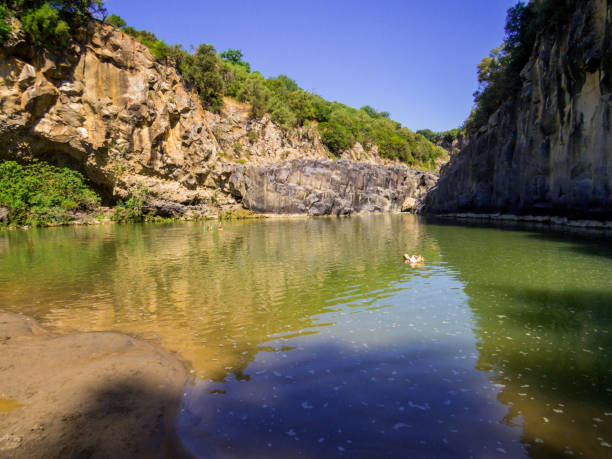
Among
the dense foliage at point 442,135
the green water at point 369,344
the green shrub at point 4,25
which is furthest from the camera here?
the dense foliage at point 442,135

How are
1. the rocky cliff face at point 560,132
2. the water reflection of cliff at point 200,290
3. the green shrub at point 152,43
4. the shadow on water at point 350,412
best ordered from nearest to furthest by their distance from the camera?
1. the shadow on water at point 350,412
2. the water reflection of cliff at point 200,290
3. the rocky cliff face at point 560,132
4. the green shrub at point 152,43

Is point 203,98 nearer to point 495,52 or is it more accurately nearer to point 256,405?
point 495,52

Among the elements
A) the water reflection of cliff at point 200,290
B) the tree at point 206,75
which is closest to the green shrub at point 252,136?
the tree at point 206,75

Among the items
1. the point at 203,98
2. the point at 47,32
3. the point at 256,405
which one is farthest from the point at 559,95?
the point at 203,98

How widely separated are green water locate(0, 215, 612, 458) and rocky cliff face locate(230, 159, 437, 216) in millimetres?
44304

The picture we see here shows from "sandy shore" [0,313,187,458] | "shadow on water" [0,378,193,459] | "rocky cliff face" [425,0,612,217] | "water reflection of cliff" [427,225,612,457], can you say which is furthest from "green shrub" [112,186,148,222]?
"shadow on water" [0,378,193,459]

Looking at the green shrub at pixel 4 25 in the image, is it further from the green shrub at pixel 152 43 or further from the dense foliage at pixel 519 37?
the dense foliage at pixel 519 37

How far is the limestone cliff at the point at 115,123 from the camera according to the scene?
35031mm

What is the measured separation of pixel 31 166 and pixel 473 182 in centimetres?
5160

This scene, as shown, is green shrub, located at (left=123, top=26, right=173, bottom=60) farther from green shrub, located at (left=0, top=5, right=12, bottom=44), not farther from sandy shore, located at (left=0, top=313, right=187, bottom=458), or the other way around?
sandy shore, located at (left=0, top=313, right=187, bottom=458)

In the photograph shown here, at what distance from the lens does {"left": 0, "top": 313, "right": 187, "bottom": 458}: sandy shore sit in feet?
11.6

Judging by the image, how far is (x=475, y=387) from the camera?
4.89 metres

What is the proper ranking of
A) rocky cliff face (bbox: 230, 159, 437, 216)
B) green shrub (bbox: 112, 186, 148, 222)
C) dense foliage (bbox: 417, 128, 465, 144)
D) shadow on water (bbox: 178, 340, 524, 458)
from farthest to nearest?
dense foliage (bbox: 417, 128, 465, 144), rocky cliff face (bbox: 230, 159, 437, 216), green shrub (bbox: 112, 186, 148, 222), shadow on water (bbox: 178, 340, 524, 458)

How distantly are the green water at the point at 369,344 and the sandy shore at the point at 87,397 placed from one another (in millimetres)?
348
